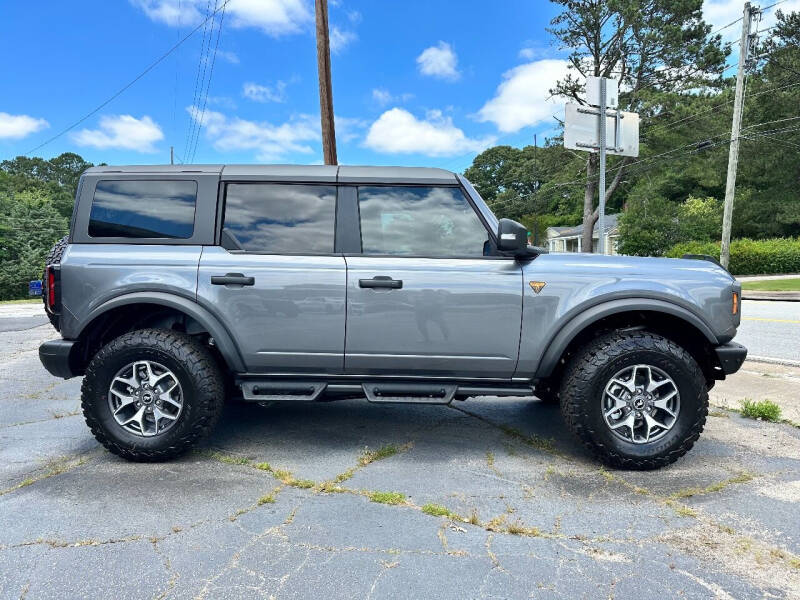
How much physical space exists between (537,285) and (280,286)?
1638mm

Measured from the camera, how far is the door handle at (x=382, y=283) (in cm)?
328

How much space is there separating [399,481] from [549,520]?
882mm

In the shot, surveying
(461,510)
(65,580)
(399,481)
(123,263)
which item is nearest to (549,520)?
(461,510)

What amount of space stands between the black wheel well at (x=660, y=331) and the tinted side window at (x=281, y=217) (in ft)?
5.90

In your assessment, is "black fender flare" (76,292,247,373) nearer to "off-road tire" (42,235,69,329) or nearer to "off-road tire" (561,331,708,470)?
"off-road tire" (42,235,69,329)

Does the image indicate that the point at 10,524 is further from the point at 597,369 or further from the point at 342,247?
the point at 597,369

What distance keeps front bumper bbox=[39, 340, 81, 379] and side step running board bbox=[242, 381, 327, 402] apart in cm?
113

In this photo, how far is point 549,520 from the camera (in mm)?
2580

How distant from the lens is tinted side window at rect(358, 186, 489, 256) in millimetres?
3434

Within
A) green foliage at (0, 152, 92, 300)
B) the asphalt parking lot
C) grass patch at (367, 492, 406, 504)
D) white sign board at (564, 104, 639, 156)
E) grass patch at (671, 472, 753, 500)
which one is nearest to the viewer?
the asphalt parking lot

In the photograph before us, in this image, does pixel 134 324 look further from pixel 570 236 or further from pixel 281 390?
pixel 570 236

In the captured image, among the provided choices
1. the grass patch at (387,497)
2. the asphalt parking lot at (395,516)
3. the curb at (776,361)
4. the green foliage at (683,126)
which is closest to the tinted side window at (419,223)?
the asphalt parking lot at (395,516)

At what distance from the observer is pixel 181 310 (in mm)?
3301

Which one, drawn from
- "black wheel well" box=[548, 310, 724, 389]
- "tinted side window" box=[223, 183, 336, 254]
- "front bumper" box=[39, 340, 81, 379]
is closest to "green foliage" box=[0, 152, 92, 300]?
"front bumper" box=[39, 340, 81, 379]
